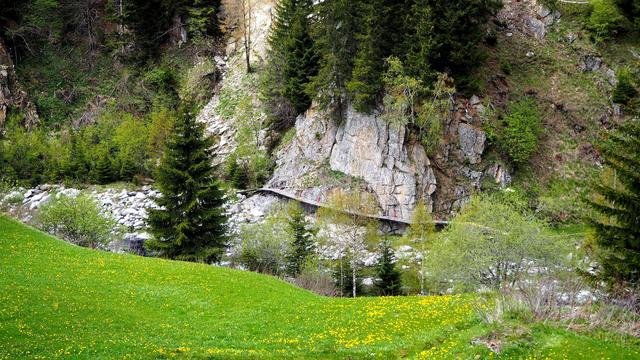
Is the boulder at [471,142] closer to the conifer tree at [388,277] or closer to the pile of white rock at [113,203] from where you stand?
the conifer tree at [388,277]

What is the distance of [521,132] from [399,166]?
11781 millimetres

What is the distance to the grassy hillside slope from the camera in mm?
13367

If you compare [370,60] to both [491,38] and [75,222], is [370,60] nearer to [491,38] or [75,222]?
[491,38]

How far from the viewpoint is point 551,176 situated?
4659 centimetres

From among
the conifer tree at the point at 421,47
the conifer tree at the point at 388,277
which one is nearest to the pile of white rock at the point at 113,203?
the conifer tree at the point at 388,277

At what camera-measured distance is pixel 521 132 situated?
4709 centimetres

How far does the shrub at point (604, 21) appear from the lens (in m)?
52.9

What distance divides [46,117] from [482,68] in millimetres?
50675

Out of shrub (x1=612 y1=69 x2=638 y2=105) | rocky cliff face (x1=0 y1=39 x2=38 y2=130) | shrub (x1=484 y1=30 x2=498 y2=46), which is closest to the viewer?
shrub (x1=612 y1=69 x2=638 y2=105)

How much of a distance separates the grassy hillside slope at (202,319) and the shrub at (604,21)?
44004 mm

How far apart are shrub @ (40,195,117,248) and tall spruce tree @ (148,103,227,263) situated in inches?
245

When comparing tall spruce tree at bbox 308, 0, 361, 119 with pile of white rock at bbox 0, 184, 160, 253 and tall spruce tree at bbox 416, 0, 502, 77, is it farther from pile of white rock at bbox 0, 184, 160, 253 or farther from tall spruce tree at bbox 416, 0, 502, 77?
pile of white rock at bbox 0, 184, 160, 253

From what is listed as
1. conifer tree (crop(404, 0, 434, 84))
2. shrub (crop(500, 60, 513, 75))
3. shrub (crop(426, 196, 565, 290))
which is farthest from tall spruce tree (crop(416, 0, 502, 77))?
shrub (crop(426, 196, 565, 290))

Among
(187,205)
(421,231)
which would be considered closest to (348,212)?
(421,231)
